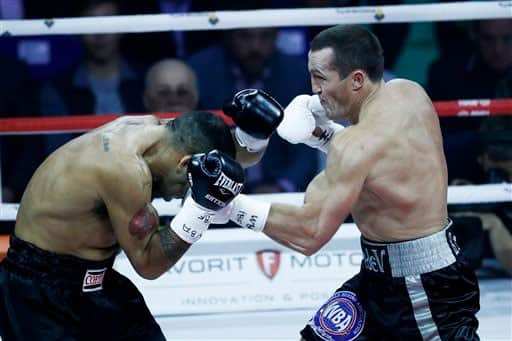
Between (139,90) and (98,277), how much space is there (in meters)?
1.98

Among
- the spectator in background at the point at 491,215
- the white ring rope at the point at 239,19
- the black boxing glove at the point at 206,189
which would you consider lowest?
the spectator in background at the point at 491,215

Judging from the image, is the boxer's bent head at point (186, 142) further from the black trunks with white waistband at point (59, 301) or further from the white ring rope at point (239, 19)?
the white ring rope at point (239, 19)

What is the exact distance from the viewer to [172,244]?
2729 millimetres

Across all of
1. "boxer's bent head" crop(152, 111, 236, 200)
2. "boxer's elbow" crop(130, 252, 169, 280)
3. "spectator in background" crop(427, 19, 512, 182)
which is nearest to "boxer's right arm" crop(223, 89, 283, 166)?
"boxer's bent head" crop(152, 111, 236, 200)

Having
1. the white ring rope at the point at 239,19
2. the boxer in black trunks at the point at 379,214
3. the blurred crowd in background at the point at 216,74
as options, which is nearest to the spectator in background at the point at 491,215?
the blurred crowd in background at the point at 216,74

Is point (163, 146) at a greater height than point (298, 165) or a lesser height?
greater

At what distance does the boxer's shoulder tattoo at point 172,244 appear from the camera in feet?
8.93

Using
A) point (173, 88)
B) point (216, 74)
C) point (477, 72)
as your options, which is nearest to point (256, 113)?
point (173, 88)

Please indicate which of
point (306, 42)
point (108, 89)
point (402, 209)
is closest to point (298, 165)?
point (306, 42)

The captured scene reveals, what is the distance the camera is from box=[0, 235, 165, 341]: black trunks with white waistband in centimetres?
273

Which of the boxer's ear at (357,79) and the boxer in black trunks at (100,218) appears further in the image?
the boxer's ear at (357,79)

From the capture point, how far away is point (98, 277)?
2795mm

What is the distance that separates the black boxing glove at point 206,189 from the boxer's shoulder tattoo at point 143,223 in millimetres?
57

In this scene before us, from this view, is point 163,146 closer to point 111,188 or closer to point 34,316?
point 111,188
